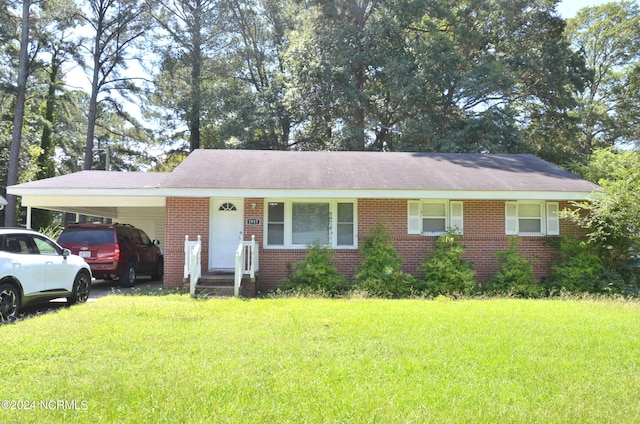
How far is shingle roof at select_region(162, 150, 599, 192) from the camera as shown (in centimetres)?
1253

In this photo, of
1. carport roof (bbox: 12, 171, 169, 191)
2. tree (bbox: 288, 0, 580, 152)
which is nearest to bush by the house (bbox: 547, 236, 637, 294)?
tree (bbox: 288, 0, 580, 152)

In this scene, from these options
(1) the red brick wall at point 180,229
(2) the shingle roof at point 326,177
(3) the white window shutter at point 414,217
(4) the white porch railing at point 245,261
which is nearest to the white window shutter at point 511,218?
(2) the shingle roof at point 326,177

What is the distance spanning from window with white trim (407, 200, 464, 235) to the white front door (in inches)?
194

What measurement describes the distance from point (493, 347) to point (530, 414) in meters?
2.12

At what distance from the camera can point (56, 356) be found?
558cm

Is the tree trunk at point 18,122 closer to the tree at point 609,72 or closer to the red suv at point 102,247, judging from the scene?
the red suv at point 102,247

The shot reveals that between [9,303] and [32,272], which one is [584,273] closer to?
[32,272]

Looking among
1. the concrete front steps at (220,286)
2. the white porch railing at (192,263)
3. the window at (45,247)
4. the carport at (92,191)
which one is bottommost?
the concrete front steps at (220,286)

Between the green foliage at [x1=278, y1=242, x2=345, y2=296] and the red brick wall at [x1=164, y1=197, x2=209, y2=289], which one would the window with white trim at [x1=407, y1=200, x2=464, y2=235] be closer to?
the green foliage at [x1=278, y1=242, x2=345, y2=296]

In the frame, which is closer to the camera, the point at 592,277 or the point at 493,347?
the point at 493,347

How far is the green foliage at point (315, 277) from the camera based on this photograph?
11477 millimetres

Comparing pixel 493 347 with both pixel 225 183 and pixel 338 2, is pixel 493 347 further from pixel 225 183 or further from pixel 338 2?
pixel 338 2

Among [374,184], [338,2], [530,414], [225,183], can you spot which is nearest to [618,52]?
[338,2]

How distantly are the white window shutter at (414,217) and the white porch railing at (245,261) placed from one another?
4447 millimetres
